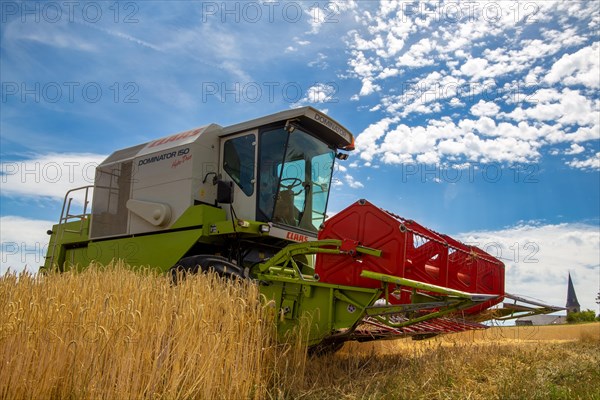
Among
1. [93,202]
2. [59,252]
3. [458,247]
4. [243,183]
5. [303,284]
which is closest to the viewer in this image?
[303,284]

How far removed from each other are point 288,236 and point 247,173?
34.8 inches

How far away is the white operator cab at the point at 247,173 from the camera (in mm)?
5668

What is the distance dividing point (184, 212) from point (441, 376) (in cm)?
343

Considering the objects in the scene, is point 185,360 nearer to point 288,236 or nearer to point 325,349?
point 325,349

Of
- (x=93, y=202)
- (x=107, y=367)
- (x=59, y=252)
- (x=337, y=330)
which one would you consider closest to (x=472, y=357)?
(x=337, y=330)

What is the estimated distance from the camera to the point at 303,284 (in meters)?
4.30

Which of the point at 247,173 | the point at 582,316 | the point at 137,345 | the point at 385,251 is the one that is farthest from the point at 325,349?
the point at 582,316

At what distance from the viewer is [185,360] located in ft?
10.4

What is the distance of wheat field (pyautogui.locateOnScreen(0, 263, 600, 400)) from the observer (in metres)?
2.90

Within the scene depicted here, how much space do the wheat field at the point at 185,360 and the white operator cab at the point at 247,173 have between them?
1.59 m

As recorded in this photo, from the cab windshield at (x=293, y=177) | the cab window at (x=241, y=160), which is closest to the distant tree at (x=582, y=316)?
the cab windshield at (x=293, y=177)

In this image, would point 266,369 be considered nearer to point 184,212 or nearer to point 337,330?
point 337,330

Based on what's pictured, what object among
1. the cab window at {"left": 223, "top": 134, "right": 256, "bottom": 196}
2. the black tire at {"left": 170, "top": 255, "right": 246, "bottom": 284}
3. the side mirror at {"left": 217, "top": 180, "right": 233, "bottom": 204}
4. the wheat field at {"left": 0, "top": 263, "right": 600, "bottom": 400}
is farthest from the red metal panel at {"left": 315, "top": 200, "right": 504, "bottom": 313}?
the cab window at {"left": 223, "top": 134, "right": 256, "bottom": 196}

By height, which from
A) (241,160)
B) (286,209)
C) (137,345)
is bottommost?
(137,345)
